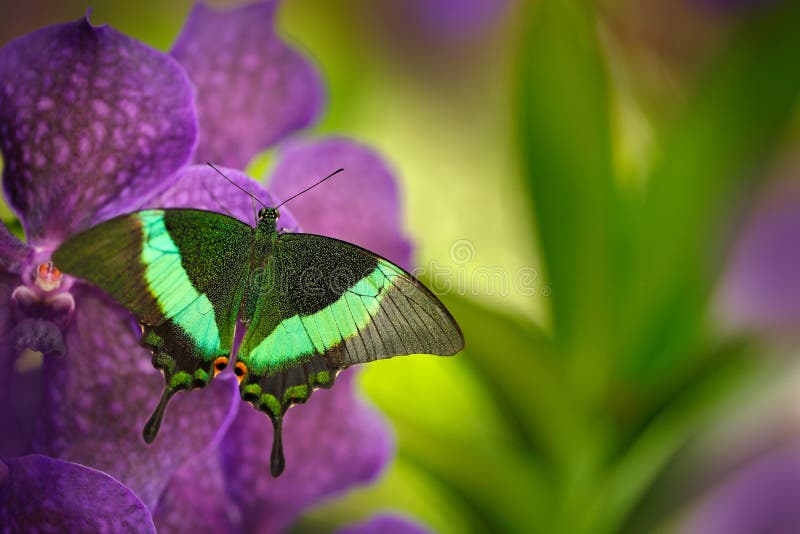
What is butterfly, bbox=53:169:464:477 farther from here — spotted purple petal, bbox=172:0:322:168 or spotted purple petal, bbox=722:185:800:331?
spotted purple petal, bbox=722:185:800:331

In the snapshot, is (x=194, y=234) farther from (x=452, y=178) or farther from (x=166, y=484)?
(x=452, y=178)

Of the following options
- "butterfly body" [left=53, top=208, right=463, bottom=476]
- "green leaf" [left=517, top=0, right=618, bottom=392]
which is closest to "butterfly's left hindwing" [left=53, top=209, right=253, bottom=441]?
"butterfly body" [left=53, top=208, right=463, bottom=476]

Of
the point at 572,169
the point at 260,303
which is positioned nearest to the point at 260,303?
the point at 260,303

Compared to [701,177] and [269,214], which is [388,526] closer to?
[269,214]

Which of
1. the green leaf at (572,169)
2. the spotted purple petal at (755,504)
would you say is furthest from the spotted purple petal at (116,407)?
the spotted purple petal at (755,504)

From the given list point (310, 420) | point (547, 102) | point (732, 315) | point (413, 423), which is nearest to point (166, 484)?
point (310, 420)
